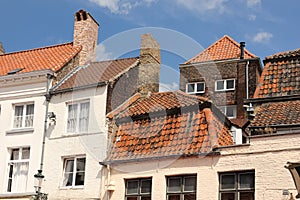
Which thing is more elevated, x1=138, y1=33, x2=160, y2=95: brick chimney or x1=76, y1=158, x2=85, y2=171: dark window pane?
x1=138, y1=33, x2=160, y2=95: brick chimney

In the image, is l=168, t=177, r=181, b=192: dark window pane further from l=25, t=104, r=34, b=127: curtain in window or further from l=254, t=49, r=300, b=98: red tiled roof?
l=25, t=104, r=34, b=127: curtain in window

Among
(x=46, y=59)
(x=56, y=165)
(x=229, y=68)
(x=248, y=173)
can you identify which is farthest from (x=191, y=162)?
(x=229, y=68)

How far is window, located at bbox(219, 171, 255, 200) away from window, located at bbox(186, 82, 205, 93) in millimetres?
16363

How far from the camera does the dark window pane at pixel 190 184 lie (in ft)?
69.5

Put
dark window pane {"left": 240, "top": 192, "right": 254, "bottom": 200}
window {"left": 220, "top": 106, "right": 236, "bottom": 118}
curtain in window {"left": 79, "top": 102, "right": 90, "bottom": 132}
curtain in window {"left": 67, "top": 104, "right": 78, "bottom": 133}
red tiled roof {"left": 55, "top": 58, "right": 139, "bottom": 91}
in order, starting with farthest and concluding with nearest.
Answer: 1. window {"left": 220, "top": 106, "right": 236, "bottom": 118}
2. red tiled roof {"left": 55, "top": 58, "right": 139, "bottom": 91}
3. curtain in window {"left": 67, "top": 104, "right": 78, "bottom": 133}
4. curtain in window {"left": 79, "top": 102, "right": 90, "bottom": 132}
5. dark window pane {"left": 240, "top": 192, "right": 254, "bottom": 200}

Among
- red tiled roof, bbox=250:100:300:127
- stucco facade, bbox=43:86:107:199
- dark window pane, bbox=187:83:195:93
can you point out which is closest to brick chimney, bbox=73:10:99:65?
stucco facade, bbox=43:86:107:199

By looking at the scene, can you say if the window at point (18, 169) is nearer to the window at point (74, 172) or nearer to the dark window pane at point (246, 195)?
the window at point (74, 172)

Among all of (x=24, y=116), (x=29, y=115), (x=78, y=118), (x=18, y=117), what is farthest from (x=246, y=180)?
(x=18, y=117)

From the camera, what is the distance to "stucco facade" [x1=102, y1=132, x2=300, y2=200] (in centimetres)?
1947

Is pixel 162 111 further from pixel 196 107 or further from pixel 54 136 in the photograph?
pixel 54 136

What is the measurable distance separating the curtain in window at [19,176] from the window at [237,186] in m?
9.78

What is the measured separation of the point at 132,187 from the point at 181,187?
2186 millimetres

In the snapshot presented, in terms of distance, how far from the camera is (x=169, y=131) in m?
22.9

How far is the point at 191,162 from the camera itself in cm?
2131
